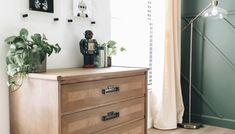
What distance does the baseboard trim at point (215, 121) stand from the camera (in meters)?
3.44

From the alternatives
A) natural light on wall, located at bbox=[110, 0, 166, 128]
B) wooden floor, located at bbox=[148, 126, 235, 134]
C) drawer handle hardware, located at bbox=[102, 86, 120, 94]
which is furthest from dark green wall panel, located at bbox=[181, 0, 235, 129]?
drawer handle hardware, located at bbox=[102, 86, 120, 94]

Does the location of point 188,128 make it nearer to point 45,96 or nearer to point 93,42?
point 93,42

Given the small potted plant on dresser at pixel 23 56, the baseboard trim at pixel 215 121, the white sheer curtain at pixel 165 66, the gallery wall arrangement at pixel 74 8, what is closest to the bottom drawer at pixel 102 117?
the small potted plant on dresser at pixel 23 56

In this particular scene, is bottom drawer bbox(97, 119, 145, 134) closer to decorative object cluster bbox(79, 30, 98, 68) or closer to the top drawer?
the top drawer

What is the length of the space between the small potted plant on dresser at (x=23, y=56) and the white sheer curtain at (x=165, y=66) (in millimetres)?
1883

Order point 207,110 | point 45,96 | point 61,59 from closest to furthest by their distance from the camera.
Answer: point 45,96 → point 61,59 → point 207,110

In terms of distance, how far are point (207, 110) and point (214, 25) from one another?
1.10 m

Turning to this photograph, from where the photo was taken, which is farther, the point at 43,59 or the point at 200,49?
the point at 200,49

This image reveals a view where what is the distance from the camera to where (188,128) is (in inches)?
136

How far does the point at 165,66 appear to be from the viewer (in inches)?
131

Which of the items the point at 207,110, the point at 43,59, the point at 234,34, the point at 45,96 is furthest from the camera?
the point at 207,110

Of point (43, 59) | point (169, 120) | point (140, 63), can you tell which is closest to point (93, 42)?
point (43, 59)

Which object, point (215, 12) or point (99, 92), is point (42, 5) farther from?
point (215, 12)

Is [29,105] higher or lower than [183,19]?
lower
